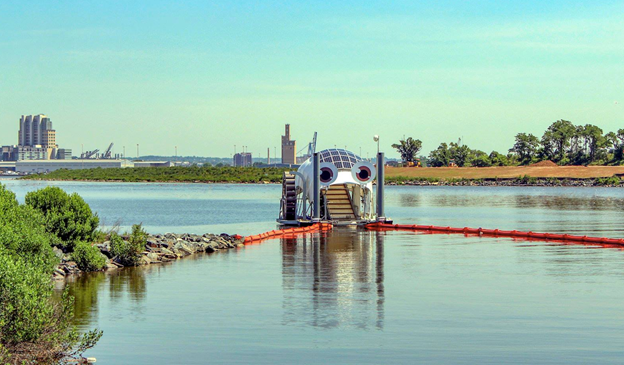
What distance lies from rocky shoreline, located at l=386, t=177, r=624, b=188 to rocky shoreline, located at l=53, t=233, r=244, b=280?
13043 cm

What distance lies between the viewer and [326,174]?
44.9 metres

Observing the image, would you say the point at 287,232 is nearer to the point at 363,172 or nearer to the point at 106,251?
the point at 363,172

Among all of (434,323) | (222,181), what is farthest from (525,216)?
(222,181)

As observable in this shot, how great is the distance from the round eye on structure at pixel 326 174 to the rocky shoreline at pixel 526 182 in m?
120

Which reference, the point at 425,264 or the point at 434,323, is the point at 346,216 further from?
the point at 434,323

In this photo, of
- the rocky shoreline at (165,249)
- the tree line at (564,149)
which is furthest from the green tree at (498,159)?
the rocky shoreline at (165,249)

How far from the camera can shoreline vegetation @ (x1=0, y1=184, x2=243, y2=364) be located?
45.6 feet

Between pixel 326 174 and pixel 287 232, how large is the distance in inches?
195

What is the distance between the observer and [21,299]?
1390cm

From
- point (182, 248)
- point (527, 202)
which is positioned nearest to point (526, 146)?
point (527, 202)

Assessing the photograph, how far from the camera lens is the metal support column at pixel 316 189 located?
143ft

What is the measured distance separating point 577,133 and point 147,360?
182m

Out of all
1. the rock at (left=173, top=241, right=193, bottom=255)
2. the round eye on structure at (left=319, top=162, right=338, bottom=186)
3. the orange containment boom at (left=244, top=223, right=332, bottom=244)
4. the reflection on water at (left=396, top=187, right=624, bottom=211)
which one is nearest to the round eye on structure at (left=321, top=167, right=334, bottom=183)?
the round eye on structure at (left=319, top=162, right=338, bottom=186)

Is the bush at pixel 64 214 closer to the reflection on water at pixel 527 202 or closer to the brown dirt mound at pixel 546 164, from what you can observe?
the reflection on water at pixel 527 202
